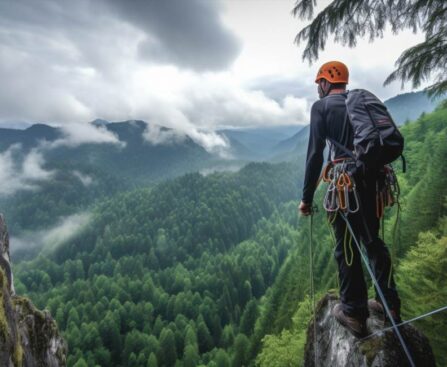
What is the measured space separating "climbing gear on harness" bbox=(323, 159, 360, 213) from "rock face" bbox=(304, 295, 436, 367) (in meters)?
1.95

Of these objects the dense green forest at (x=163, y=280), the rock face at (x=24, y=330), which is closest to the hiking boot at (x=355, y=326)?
the rock face at (x=24, y=330)

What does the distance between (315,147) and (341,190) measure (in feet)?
2.28

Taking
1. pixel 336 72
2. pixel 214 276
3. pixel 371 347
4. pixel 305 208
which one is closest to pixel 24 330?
pixel 305 208

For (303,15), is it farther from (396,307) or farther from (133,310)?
(133,310)

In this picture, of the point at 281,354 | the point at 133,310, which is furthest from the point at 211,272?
the point at 281,354

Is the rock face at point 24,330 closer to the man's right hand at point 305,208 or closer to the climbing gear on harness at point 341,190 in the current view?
the man's right hand at point 305,208

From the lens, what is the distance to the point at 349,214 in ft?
14.7

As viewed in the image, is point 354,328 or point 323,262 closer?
point 354,328

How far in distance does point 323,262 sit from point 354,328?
4651 centimetres

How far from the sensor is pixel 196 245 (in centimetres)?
14825

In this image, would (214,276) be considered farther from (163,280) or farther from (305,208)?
(305,208)

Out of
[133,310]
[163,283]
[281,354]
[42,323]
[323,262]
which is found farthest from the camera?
[163,283]

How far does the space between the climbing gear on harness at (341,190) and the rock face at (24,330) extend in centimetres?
719

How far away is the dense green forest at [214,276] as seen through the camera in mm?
21031
